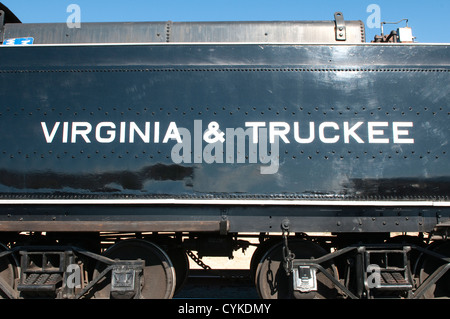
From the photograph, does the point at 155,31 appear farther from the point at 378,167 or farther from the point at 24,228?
the point at 378,167

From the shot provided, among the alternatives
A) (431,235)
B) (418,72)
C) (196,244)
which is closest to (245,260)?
(196,244)

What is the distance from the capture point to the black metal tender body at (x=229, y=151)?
323 cm

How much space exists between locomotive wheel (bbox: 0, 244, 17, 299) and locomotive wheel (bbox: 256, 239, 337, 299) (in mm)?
2661

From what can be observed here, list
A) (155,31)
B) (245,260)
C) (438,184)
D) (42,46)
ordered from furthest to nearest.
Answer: (245,260)
(155,31)
(42,46)
(438,184)

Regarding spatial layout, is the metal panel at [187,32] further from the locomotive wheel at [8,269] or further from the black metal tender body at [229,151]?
the locomotive wheel at [8,269]

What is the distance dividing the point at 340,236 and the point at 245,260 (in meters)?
3.98

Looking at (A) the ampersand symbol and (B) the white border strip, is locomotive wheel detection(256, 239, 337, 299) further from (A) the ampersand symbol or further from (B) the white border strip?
(A) the ampersand symbol

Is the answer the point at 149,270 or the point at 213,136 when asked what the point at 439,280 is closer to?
the point at 213,136

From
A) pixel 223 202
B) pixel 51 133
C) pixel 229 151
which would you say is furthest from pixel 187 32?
pixel 223 202

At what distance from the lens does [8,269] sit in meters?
3.58

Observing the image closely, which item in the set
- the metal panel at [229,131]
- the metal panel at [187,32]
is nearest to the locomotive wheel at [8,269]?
the metal panel at [229,131]

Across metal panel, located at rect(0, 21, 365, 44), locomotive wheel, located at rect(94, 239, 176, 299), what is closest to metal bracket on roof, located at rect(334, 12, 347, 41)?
metal panel, located at rect(0, 21, 365, 44)

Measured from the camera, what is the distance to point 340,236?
370cm

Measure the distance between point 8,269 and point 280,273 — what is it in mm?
2987
